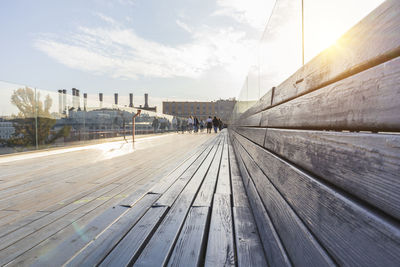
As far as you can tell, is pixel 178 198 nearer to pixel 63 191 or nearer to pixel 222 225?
pixel 222 225

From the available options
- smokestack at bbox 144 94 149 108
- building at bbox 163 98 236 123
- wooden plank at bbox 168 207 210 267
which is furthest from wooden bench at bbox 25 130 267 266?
building at bbox 163 98 236 123

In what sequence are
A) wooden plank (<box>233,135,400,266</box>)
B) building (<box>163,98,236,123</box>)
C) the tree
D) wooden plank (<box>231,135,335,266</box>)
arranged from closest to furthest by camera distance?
wooden plank (<box>233,135,400,266</box>), wooden plank (<box>231,135,335,266</box>), the tree, building (<box>163,98,236,123</box>)

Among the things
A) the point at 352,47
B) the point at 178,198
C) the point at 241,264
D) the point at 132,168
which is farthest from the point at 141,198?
the point at 352,47

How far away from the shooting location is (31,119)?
7.01 meters

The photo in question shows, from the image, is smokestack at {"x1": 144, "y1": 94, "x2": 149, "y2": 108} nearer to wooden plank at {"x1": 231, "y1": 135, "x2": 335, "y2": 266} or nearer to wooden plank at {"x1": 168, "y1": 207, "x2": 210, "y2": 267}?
wooden plank at {"x1": 168, "y1": 207, "x2": 210, "y2": 267}

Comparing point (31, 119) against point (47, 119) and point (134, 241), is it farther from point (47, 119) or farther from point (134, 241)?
point (134, 241)

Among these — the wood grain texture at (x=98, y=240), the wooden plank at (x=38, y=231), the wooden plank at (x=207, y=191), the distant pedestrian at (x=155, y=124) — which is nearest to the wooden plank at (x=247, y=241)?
the wooden plank at (x=207, y=191)

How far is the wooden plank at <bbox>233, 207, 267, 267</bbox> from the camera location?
1304 mm

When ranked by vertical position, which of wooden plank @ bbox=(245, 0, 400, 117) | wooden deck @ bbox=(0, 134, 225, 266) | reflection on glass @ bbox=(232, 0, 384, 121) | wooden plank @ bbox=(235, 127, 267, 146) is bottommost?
wooden deck @ bbox=(0, 134, 225, 266)

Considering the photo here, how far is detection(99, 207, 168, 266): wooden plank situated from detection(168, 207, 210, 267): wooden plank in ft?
0.72

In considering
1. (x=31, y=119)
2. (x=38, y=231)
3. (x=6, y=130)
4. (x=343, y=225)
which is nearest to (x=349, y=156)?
(x=343, y=225)

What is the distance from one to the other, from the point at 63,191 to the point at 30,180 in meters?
0.99

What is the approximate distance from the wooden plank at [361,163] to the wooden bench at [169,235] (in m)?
0.76

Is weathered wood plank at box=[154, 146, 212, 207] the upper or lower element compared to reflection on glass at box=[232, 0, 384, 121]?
lower
